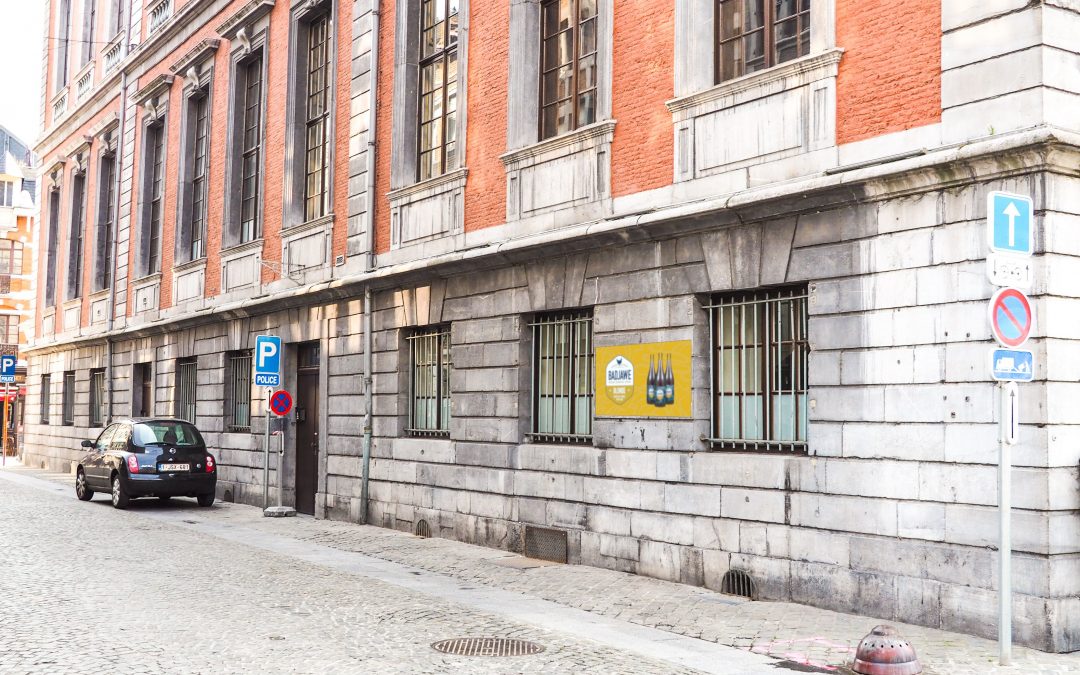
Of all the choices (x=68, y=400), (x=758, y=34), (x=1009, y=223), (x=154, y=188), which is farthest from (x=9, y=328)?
(x=1009, y=223)

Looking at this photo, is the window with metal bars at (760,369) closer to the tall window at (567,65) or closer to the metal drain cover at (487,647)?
the metal drain cover at (487,647)

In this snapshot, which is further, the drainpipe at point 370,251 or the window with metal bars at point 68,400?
the window with metal bars at point 68,400

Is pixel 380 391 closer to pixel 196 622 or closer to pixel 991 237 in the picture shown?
pixel 196 622

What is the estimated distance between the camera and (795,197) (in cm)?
940

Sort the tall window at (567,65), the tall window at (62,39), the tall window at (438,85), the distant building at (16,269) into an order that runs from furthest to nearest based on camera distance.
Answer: the distant building at (16,269) < the tall window at (62,39) < the tall window at (438,85) < the tall window at (567,65)

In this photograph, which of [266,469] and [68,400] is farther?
[68,400]

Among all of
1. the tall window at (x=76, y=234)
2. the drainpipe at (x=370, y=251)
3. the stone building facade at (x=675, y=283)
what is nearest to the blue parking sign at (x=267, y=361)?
the stone building facade at (x=675, y=283)

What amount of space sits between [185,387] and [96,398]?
713 cm

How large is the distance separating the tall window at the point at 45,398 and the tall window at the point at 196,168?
12.7m

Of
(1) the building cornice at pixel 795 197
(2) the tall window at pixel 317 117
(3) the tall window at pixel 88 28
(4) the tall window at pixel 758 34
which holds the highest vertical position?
(3) the tall window at pixel 88 28

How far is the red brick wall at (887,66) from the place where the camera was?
8688 mm

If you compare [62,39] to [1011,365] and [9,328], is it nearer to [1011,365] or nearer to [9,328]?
[9,328]

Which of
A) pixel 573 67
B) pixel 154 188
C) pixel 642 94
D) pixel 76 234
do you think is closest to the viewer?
pixel 642 94

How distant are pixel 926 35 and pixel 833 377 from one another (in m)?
2.97
